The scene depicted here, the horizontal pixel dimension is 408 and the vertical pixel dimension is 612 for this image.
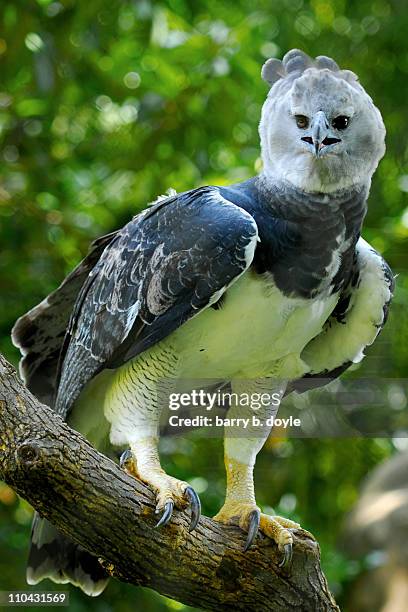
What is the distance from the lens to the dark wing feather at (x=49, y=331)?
6.88ft

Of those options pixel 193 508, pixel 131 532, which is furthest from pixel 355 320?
pixel 131 532

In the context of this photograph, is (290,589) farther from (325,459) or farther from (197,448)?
(325,459)

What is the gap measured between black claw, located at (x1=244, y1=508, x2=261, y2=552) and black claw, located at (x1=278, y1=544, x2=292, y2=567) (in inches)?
2.5

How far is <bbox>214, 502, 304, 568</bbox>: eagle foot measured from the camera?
5.68 feet

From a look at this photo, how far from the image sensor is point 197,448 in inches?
105

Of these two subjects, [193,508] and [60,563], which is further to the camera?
[60,563]

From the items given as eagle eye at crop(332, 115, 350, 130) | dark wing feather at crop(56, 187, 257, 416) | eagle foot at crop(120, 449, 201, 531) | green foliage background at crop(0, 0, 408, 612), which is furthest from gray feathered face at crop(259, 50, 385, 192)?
green foliage background at crop(0, 0, 408, 612)

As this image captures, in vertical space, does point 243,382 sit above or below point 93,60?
below

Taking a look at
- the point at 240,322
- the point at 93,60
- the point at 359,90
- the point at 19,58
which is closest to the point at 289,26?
the point at 93,60

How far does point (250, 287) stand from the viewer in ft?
5.76

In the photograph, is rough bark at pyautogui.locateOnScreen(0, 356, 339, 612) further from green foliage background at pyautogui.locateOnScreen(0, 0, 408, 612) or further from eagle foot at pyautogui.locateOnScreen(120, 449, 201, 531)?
green foliage background at pyautogui.locateOnScreen(0, 0, 408, 612)

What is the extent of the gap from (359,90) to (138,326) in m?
0.60

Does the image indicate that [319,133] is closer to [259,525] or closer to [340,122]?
[340,122]

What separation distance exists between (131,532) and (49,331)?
0.71 meters
